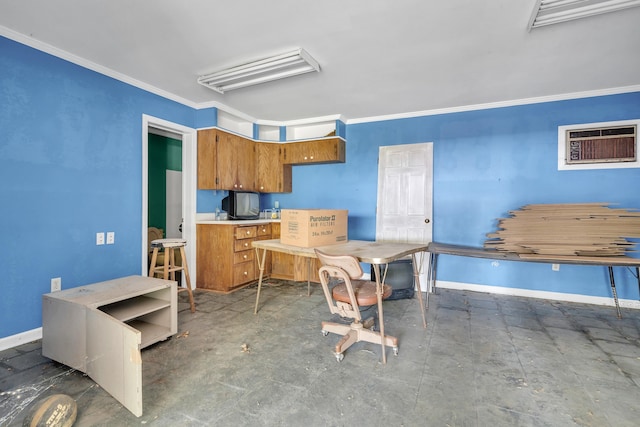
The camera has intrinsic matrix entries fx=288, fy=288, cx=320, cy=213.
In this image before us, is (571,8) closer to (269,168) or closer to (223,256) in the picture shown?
(269,168)

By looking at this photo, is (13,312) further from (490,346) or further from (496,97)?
(496,97)

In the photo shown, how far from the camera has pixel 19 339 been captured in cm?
237

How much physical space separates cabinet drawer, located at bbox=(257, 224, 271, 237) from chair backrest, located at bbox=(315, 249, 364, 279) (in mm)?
2265

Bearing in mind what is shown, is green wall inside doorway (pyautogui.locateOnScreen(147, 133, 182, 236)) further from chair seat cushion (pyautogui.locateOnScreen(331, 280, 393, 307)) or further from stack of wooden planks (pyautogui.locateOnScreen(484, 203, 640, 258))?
stack of wooden planks (pyautogui.locateOnScreen(484, 203, 640, 258))

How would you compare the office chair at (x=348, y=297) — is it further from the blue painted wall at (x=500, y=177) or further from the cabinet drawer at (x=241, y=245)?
the blue painted wall at (x=500, y=177)

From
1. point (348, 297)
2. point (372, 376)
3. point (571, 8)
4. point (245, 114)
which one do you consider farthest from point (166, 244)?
point (571, 8)

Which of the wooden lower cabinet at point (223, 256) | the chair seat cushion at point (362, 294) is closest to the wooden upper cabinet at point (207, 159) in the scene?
the wooden lower cabinet at point (223, 256)

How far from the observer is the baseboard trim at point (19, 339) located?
229cm

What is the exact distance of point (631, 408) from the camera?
65.1 inches

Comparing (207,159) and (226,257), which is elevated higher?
(207,159)

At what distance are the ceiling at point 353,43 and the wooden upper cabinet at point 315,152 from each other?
99 cm

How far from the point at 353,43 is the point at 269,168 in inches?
106

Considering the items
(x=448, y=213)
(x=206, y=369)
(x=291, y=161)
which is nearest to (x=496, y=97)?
(x=448, y=213)

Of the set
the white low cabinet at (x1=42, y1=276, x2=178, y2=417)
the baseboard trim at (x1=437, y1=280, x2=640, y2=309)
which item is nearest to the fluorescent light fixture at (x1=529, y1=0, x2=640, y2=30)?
the baseboard trim at (x1=437, y1=280, x2=640, y2=309)
